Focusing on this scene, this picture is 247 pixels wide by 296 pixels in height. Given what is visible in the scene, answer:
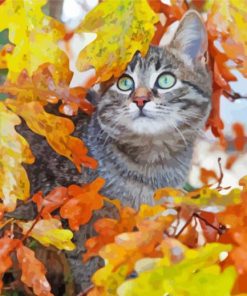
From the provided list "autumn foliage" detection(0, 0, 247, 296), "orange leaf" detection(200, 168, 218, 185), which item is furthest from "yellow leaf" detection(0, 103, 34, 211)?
"orange leaf" detection(200, 168, 218, 185)

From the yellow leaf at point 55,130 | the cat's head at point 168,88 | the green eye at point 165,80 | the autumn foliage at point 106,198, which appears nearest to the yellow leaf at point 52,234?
the autumn foliage at point 106,198

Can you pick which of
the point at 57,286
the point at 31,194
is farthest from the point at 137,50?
the point at 57,286

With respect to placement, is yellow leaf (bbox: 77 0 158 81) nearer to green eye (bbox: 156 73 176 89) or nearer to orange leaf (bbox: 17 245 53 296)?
green eye (bbox: 156 73 176 89)

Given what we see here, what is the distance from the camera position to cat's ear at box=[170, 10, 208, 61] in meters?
1.20

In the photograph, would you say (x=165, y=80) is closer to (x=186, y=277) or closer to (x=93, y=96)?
(x=93, y=96)

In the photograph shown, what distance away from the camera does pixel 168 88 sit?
3.98 ft

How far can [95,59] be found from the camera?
1.22m

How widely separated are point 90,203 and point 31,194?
131 mm

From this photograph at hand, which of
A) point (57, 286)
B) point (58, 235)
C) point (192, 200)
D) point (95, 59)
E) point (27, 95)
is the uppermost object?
point (95, 59)

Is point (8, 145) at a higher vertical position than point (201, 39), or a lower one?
lower

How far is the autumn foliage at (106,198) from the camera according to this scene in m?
1.13

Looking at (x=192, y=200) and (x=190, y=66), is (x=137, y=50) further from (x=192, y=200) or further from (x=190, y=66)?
(x=192, y=200)

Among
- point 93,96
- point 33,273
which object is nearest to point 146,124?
point 93,96

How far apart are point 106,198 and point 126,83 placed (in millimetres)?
243
